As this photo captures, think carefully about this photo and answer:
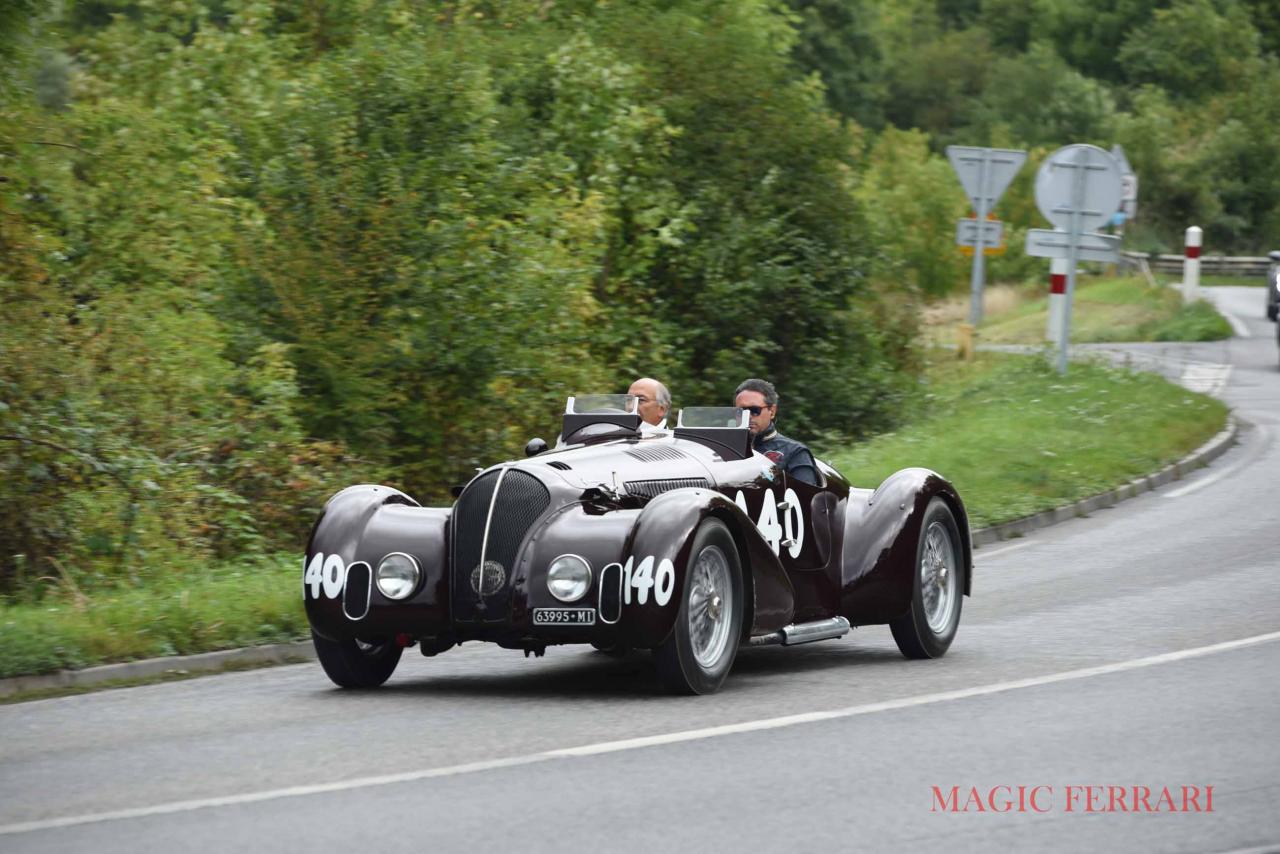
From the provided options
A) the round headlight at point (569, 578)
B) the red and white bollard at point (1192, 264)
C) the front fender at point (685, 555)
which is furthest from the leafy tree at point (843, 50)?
the round headlight at point (569, 578)

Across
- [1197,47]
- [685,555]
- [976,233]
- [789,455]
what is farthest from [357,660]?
[1197,47]

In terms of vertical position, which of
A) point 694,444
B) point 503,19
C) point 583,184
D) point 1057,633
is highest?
point 503,19

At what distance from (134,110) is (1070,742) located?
15.6 meters

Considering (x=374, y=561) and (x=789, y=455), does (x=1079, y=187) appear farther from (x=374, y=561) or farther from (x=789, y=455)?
(x=374, y=561)

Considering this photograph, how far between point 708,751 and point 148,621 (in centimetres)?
474

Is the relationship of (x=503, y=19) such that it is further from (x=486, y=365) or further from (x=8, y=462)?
(x=8, y=462)

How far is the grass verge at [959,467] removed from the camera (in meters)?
11.2

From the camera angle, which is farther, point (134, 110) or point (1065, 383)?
point (1065, 383)

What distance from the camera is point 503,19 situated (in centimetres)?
3006

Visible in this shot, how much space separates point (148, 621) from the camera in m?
11.5

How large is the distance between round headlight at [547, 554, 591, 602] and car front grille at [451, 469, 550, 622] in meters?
0.25

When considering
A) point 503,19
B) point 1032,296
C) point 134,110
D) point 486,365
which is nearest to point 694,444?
point 486,365

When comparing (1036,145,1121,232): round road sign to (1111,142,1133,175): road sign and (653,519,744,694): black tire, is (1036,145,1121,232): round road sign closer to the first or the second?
(1111,142,1133,175): road sign

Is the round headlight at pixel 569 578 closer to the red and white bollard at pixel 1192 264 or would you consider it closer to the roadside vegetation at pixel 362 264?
the roadside vegetation at pixel 362 264
